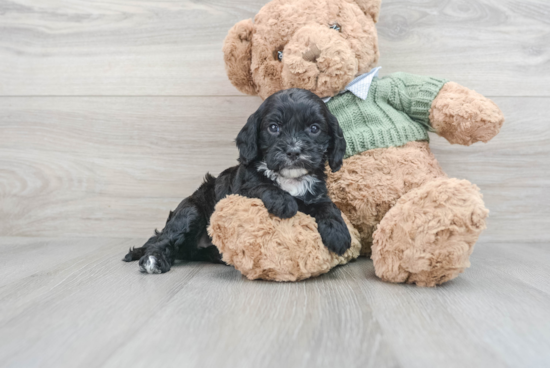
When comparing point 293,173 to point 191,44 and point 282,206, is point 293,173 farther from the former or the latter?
point 191,44

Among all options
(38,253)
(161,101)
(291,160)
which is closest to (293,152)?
(291,160)

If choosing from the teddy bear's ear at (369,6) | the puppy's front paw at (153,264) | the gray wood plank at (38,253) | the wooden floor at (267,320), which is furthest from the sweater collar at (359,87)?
the gray wood plank at (38,253)

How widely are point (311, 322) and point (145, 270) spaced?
742 mm

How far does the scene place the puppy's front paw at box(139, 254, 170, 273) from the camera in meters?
1.49

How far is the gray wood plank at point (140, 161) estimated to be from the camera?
81.0 inches

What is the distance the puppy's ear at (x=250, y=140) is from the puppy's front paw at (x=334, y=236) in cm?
30

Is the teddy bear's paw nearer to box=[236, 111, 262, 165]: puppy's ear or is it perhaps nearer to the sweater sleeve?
box=[236, 111, 262, 165]: puppy's ear

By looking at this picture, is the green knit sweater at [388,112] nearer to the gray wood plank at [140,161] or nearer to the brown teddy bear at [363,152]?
the brown teddy bear at [363,152]

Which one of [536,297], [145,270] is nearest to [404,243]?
[536,297]

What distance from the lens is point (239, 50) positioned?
161cm


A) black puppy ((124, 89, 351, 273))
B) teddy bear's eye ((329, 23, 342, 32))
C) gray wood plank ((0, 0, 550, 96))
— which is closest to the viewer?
black puppy ((124, 89, 351, 273))

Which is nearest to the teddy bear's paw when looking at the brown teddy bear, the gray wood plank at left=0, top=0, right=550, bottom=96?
the brown teddy bear

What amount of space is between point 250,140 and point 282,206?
234mm

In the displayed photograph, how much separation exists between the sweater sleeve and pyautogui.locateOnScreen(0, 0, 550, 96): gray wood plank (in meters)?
0.46
